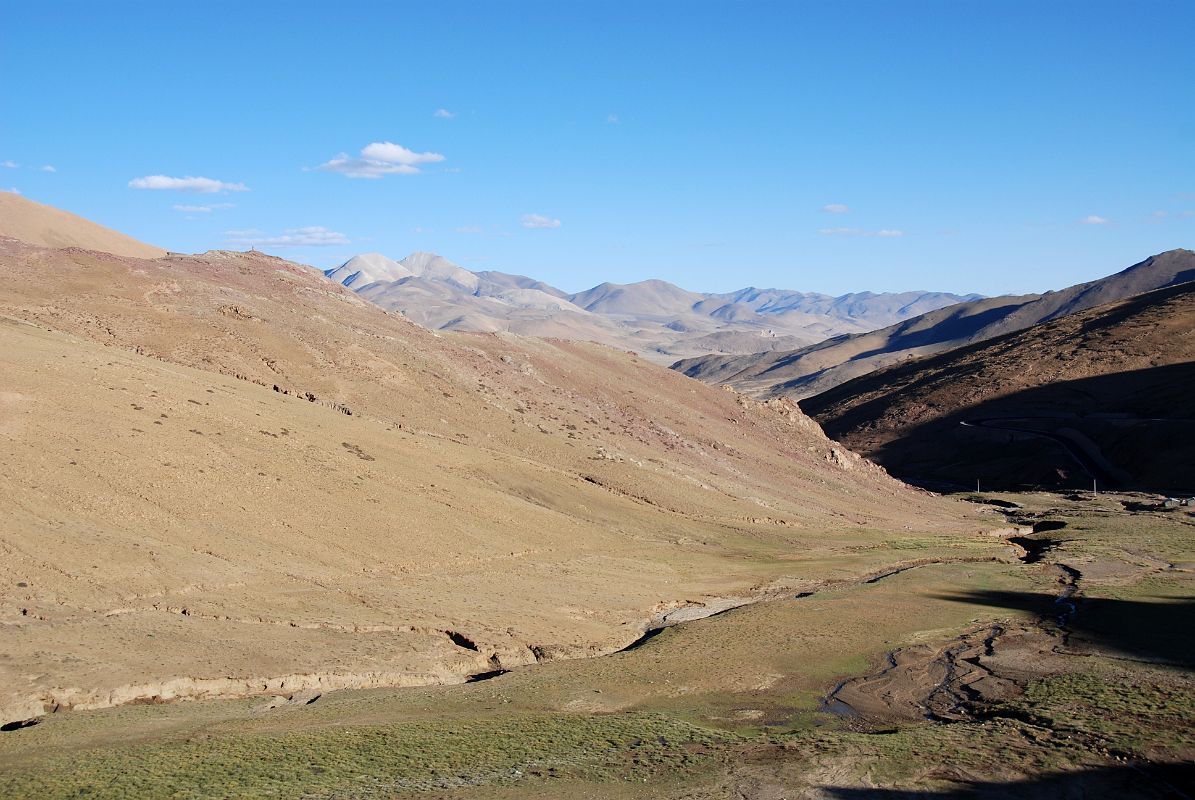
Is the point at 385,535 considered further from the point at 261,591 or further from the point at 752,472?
the point at 752,472

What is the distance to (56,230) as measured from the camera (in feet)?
295

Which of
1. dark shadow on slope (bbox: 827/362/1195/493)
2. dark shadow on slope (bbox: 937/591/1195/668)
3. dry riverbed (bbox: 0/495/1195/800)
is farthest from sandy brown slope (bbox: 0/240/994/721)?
dark shadow on slope (bbox: 827/362/1195/493)

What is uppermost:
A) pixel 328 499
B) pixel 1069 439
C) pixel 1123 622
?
pixel 1069 439

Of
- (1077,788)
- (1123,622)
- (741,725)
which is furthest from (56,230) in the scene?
(1077,788)

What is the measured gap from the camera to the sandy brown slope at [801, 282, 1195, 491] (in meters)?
83.3

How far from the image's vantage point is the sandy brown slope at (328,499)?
24.6 metres

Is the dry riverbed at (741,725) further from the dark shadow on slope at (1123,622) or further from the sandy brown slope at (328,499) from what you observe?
the sandy brown slope at (328,499)

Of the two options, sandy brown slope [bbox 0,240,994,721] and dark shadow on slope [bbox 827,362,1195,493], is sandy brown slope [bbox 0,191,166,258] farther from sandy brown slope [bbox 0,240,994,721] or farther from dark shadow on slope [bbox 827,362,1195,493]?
dark shadow on slope [bbox 827,362,1195,493]

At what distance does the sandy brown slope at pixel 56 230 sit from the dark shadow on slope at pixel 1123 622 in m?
77.7

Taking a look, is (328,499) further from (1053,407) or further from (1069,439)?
(1053,407)

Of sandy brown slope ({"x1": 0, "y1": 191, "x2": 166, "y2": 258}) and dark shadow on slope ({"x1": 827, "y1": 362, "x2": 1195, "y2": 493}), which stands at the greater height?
sandy brown slope ({"x1": 0, "y1": 191, "x2": 166, "y2": 258})

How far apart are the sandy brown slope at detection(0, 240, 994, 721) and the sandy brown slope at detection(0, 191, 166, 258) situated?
33.2m

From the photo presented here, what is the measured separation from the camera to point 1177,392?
91.4 meters

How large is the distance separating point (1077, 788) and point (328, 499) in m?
25.9
